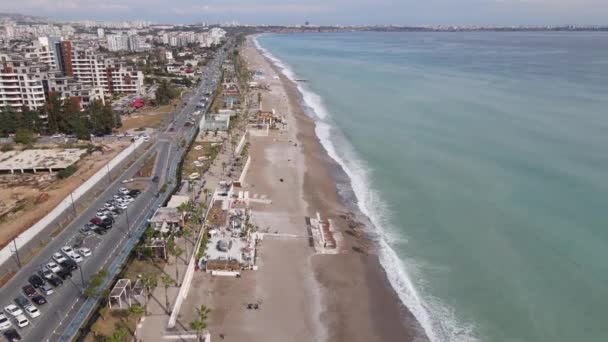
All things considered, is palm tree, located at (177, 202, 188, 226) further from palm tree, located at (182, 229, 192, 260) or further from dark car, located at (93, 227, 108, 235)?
dark car, located at (93, 227, 108, 235)

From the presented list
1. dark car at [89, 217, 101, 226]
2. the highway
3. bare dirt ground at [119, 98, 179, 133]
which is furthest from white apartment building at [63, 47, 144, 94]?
dark car at [89, 217, 101, 226]

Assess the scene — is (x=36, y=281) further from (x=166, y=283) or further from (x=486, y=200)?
(x=486, y=200)

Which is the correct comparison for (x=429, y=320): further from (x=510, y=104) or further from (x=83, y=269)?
(x=510, y=104)

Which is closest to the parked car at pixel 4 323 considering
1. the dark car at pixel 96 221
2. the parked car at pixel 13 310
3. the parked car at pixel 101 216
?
the parked car at pixel 13 310

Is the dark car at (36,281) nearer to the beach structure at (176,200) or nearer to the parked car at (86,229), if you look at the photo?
the parked car at (86,229)

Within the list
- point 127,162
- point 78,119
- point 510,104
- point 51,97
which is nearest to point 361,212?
point 127,162

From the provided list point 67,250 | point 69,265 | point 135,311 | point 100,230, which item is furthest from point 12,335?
point 100,230
